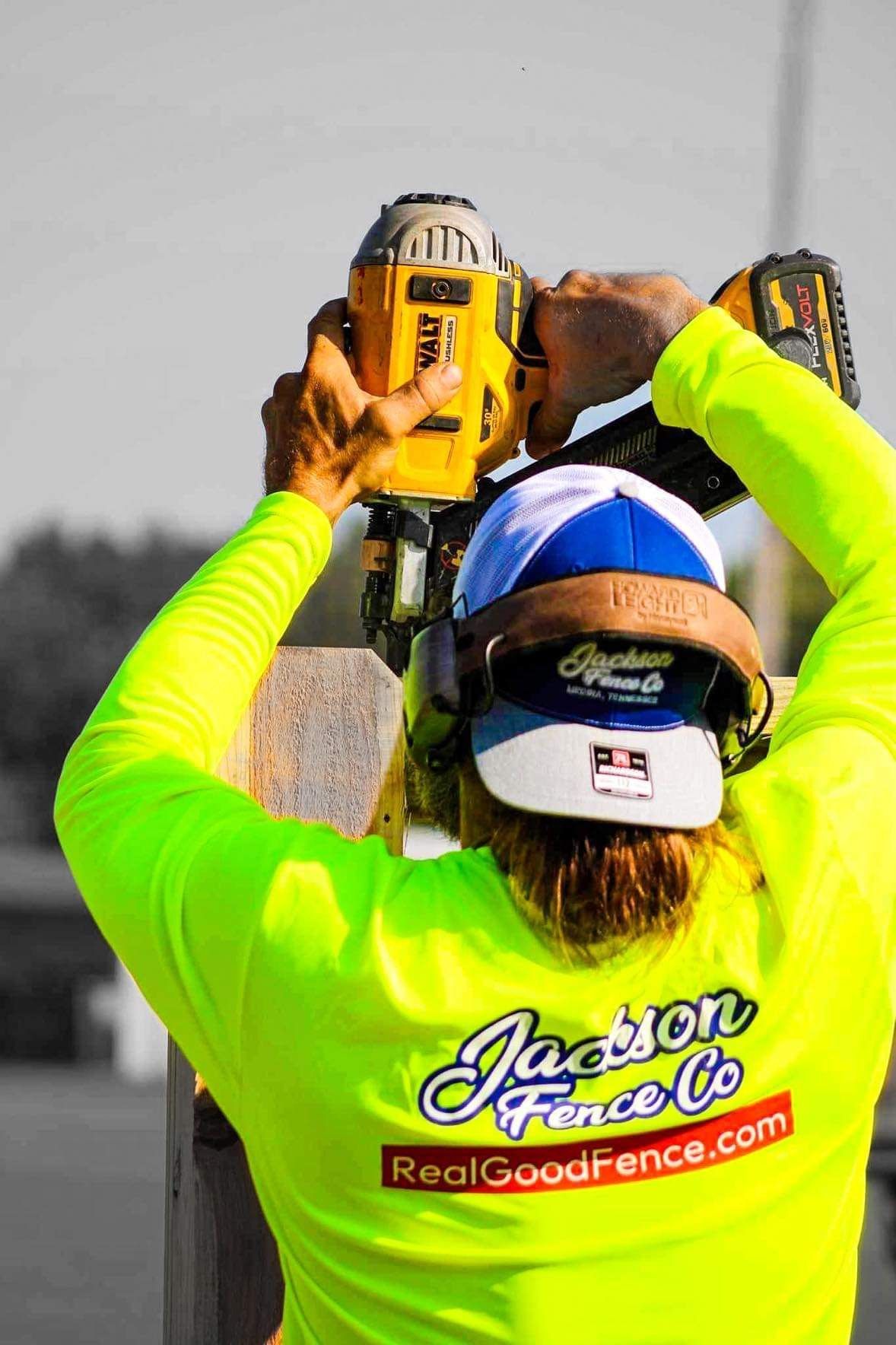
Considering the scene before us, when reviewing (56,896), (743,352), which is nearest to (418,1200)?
(743,352)

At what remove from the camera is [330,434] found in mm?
1934

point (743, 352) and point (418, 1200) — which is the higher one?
point (743, 352)

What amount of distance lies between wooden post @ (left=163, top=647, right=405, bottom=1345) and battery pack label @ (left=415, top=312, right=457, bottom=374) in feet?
1.66

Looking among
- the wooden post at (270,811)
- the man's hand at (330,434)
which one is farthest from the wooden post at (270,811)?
the man's hand at (330,434)

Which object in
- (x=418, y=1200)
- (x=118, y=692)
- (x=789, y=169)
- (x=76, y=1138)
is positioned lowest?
(x=76, y=1138)

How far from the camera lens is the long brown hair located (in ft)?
4.67

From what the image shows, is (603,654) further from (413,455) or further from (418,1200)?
(413,455)

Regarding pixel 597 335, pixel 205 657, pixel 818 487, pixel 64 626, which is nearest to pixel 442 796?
pixel 205 657

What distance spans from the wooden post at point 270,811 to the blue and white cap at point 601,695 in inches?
23.5

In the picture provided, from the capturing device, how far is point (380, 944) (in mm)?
1423

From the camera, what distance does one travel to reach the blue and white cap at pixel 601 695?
1.44 metres

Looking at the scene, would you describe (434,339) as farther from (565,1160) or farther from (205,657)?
(565,1160)

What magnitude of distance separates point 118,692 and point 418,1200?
631 mm

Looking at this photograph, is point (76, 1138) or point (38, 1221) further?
point (76, 1138)
